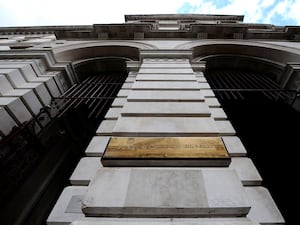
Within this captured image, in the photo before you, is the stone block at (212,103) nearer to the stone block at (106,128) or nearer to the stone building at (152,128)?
the stone building at (152,128)

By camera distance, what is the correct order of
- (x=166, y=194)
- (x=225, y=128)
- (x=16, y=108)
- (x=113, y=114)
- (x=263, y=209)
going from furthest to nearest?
(x=16, y=108), (x=113, y=114), (x=225, y=128), (x=263, y=209), (x=166, y=194)

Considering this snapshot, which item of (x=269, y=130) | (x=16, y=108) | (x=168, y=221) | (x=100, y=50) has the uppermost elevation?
(x=168, y=221)

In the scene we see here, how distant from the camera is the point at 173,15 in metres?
17.1

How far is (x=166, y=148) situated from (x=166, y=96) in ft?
4.35

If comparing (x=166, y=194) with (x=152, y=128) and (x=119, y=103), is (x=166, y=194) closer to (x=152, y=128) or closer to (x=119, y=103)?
(x=152, y=128)

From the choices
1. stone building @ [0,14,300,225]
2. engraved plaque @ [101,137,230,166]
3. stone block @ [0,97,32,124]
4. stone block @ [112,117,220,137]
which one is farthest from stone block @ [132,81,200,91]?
stone block @ [0,97,32,124]

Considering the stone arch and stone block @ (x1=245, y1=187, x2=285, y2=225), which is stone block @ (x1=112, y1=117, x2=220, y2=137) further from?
the stone arch

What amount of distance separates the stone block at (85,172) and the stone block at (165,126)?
56 cm

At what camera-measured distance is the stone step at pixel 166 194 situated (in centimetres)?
153

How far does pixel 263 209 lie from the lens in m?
1.94

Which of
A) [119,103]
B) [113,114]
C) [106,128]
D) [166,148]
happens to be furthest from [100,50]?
[166,148]

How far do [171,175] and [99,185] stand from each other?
2.38ft

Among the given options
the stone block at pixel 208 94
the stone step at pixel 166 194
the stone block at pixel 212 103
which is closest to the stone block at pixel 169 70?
the stone block at pixel 208 94

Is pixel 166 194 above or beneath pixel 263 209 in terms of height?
above
